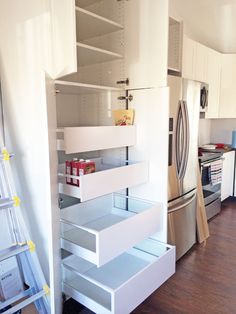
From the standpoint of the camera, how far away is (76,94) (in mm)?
2328

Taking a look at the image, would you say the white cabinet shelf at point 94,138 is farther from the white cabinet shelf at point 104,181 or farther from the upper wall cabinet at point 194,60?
the upper wall cabinet at point 194,60

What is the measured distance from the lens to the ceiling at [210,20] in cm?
320

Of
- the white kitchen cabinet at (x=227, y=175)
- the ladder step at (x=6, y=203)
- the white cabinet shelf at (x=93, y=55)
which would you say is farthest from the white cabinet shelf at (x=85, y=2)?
the white kitchen cabinet at (x=227, y=175)

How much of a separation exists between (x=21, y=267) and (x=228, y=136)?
3.79m

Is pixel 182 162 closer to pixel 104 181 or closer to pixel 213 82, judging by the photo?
pixel 104 181

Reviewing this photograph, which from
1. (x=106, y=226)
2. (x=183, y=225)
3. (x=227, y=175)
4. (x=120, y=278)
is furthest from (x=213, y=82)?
(x=120, y=278)

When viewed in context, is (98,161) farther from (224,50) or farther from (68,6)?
(224,50)

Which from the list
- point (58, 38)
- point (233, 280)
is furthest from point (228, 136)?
point (58, 38)

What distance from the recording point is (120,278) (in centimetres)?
194

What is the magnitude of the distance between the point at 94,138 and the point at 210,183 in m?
2.22

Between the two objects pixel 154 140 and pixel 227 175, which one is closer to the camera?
pixel 154 140

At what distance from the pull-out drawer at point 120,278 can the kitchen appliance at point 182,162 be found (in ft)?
1.11

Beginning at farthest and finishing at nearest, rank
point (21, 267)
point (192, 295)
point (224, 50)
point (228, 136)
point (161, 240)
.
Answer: point (228, 136), point (224, 50), point (161, 240), point (192, 295), point (21, 267)

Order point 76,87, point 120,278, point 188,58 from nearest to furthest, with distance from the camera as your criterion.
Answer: point 76,87
point 120,278
point 188,58
